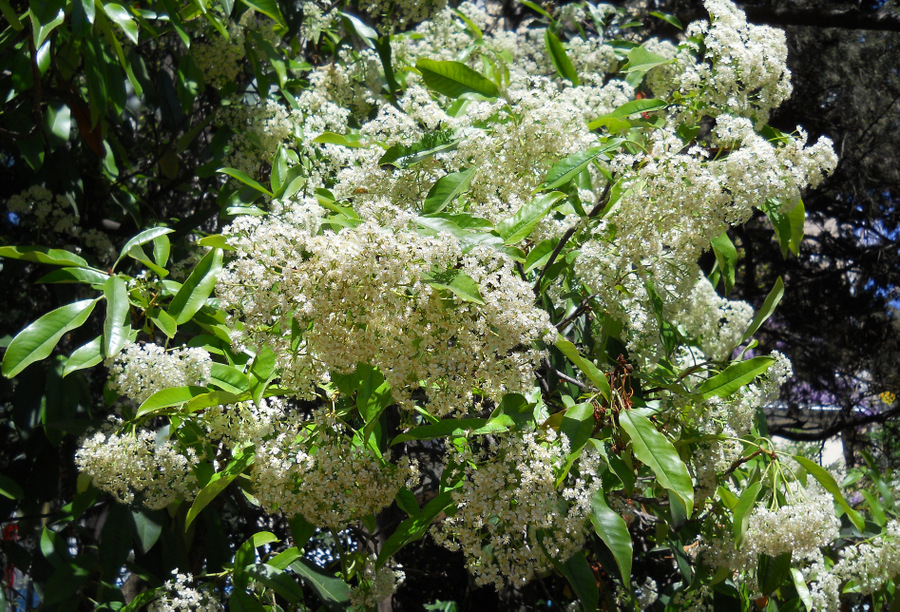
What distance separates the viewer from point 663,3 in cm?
441

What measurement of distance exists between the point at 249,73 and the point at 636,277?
2.40 metres

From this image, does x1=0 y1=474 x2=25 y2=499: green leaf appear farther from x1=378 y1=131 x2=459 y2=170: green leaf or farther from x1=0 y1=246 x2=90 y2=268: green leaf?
x1=378 y1=131 x2=459 y2=170: green leaf

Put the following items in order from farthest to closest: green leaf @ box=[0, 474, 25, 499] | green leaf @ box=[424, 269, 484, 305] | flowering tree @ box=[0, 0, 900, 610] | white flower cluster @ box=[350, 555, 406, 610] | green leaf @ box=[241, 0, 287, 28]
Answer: green leaf @ box=[241, 0, 287, 28] < green leaf @ box=[0, 474, 25, 499] < white flower cluster @ box=[350, 555, 406, 610] < flowering tree @ box=[0, 0, 900, 610] < green leaf @ box=[424, 269, 484, 305]

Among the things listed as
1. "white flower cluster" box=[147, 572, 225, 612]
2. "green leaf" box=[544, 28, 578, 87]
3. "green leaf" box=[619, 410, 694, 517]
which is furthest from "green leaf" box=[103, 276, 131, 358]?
"green leaf" box=[544, 28, 578, 87]

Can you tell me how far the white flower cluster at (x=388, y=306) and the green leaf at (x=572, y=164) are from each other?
337 mm

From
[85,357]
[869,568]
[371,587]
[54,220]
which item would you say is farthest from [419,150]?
[869,568]

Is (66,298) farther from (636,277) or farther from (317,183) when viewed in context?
(636,277)

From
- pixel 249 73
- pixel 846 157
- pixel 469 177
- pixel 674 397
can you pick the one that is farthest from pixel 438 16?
pixel 846 157

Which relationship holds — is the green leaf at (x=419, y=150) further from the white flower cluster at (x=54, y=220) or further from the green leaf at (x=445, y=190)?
the white flower cluster at (x=54, y=220)

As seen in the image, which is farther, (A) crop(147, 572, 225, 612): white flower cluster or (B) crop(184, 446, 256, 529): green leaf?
(A) crop(147, 572, 225, 612): white flower cluster

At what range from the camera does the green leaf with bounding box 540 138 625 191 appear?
1466mm

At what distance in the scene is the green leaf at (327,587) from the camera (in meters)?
1.91

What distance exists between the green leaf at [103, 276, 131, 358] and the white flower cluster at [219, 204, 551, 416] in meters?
0.40

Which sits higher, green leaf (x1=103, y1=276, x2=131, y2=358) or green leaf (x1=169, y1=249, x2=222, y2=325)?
green leaf (x1=169, y1=249, x2=222, y2=325)
